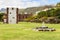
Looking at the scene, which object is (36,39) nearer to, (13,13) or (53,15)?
(13,13)

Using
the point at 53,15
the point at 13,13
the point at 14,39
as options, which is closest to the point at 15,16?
the point at 13,13

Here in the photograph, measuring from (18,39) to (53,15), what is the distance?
59419mm

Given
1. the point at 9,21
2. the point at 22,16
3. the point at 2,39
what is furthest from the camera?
the point at 22,16

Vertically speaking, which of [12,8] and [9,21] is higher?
[12,8]

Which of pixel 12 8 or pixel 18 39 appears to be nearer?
pixel 18 39

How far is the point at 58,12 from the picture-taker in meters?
73.8

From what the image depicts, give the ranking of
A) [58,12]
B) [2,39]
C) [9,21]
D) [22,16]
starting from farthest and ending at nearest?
1. [22,16]
2. [58,12]
3. [9,21]
4. [2,39]

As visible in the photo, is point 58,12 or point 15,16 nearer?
point 15,16

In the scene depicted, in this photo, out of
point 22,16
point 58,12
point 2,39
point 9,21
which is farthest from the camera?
point 22,16

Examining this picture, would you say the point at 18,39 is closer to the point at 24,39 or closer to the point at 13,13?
the point at 24,39

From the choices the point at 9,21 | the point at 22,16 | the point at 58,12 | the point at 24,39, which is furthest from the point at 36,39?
the point at 22,16

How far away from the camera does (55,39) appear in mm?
16828

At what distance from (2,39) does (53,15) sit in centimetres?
5977

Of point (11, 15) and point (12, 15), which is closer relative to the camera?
point (12, 15)
